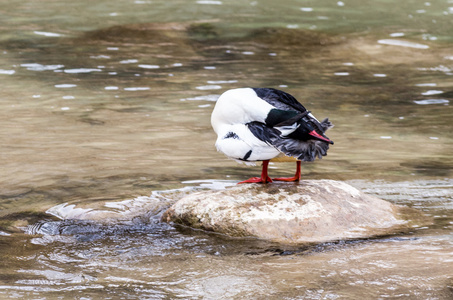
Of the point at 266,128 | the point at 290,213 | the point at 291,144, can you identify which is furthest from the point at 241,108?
the point at 290,213

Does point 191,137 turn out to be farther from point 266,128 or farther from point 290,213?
point 266,128

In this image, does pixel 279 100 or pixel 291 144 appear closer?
pixel 291 144

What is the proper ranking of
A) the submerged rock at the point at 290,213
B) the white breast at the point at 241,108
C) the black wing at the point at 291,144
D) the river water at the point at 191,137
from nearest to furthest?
the river water at the point at 191,137 → the black wing at the point at 291,144 → the white breast at the point at 241,108 → the submerged rock at the point at 290,213

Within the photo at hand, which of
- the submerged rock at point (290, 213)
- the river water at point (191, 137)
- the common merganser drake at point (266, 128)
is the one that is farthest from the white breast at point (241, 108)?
the river water at point (191, 137)

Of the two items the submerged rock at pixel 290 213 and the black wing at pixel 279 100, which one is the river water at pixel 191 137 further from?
the black wing at pixel 279 100

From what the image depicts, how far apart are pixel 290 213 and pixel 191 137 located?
3528 millimetres

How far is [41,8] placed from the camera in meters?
17.9

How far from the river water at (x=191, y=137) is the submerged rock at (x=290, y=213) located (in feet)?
0.45

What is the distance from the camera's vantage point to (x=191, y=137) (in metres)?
8.58

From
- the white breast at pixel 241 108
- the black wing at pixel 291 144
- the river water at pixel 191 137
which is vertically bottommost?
the river water at pixel 191 137

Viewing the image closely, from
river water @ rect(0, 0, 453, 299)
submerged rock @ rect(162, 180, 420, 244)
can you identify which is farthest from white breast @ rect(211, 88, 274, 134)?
river water @ rect(0, 0, 453, 299)

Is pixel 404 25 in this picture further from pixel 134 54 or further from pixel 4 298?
pixel 4 298

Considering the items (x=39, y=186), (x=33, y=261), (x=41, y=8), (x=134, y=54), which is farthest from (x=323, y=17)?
(x=33, y=261)

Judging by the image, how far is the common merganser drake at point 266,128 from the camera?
4840 mm
